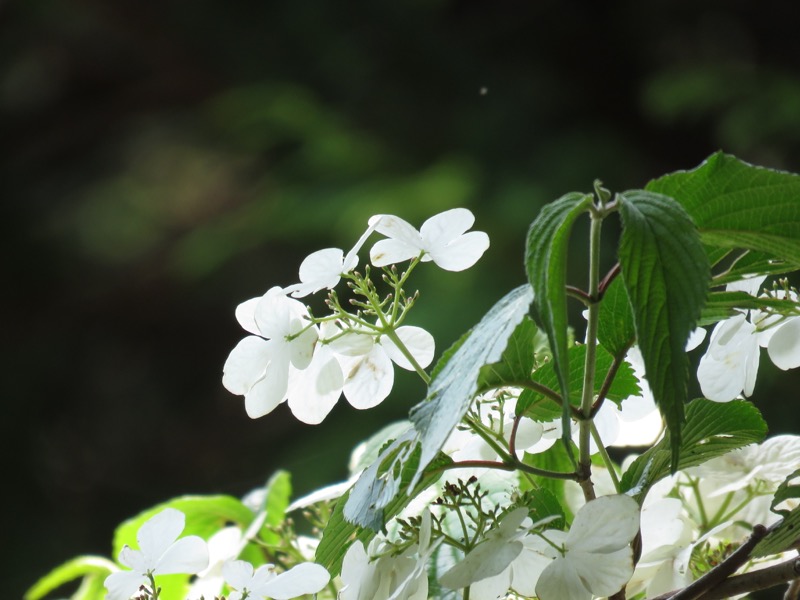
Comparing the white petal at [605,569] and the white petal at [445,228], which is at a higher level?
the white petal at [445,228]

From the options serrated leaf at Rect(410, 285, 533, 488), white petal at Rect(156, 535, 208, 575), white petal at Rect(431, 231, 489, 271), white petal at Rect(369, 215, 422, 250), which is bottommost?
white petal at Rect(156, 535, 208, 575)

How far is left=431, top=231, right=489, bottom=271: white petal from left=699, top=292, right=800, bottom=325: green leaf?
5 centimetres

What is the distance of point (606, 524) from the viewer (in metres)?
0.19

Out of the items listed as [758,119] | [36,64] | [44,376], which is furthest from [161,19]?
[758,119]

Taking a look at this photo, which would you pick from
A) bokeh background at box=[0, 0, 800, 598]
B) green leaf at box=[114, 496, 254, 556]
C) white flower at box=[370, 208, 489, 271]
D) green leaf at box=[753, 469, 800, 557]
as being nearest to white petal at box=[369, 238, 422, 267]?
white flower at box=[370, 208, 489, 271]

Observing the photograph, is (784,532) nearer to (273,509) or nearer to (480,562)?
(480,562)

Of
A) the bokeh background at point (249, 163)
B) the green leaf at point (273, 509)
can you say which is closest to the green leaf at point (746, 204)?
the green leaf at point (273, 509)

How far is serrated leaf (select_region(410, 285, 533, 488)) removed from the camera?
0.54 feet

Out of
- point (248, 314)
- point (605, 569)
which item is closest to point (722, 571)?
point (605, 569)

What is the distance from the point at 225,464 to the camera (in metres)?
2.18

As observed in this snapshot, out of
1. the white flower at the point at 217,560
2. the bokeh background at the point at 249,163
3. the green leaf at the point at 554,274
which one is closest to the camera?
the green leaf at the point at 554,274

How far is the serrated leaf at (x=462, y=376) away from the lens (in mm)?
165

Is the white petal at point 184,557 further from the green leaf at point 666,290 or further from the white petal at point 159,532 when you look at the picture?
the green leaf at point 666,290

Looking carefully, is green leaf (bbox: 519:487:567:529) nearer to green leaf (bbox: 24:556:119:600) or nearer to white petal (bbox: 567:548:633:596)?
white petal (bbox: 567:548:633:596)
